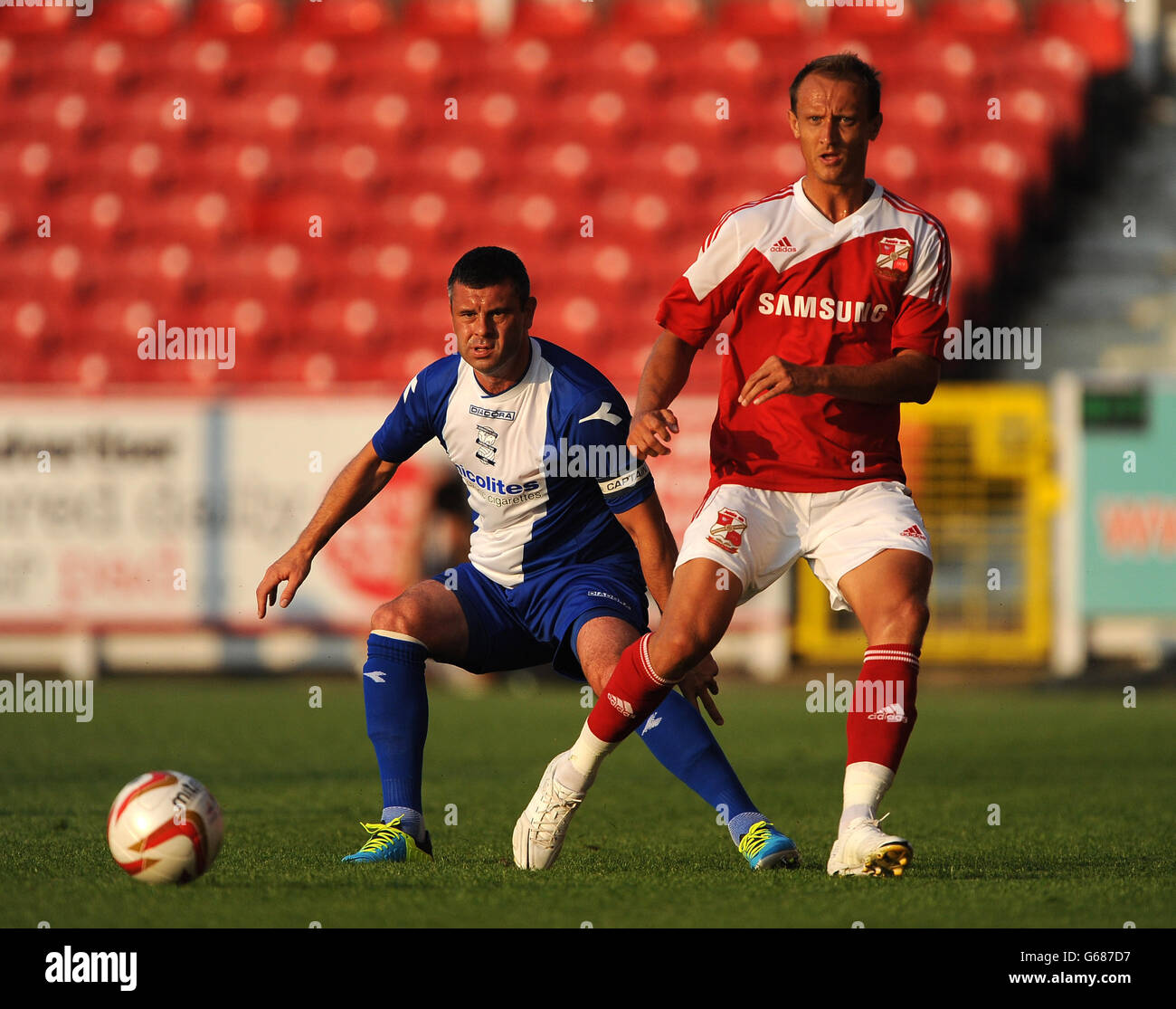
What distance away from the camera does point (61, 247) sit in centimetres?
1590

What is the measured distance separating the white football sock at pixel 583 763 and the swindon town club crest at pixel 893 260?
1535 mm

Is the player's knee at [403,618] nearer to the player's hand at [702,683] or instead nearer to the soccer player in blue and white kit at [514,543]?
the soccer player in blue and white kit at [514,543]

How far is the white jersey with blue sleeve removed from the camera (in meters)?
5.43

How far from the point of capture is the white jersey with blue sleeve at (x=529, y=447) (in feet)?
17.8

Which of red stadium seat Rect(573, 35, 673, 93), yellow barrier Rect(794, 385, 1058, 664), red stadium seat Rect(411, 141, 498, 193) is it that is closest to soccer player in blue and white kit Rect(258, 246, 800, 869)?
yellow barrier Rect(794, 385, 1058, 664)

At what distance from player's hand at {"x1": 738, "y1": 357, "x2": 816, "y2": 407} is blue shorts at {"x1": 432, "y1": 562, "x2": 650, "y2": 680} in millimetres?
1168

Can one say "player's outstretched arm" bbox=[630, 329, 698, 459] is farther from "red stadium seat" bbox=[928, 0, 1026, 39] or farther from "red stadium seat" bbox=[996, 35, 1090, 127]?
"red stadium seat" bbox=[928, 0, 1026, 39]

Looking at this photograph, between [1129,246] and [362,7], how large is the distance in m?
7.92

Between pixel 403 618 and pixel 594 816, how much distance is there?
1448 mm

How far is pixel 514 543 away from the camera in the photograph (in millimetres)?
5539

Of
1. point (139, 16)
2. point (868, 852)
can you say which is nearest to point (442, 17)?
point (139, 16)

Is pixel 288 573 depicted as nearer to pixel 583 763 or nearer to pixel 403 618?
pixel 403 618

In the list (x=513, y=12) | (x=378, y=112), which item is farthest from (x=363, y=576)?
(x=513, y=12)
